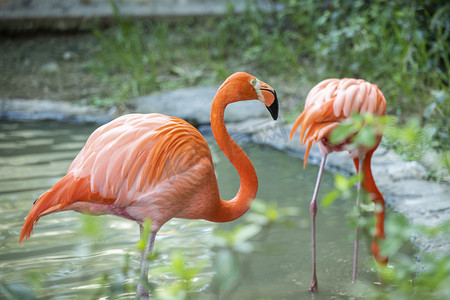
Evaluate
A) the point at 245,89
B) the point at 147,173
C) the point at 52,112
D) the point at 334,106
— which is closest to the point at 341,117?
the point at 334,106

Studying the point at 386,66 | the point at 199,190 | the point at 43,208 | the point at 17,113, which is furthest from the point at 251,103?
the point at 43,208

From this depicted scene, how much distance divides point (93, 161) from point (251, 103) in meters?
2.91

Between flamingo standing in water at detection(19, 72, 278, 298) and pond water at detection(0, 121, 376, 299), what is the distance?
0.18m

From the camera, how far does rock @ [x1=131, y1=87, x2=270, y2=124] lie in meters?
4.73

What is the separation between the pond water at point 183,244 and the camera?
2396 mm

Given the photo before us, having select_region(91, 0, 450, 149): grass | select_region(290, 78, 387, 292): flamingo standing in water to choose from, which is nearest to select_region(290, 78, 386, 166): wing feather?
select_region(290, 78, 387, 292): flamingo standing in water

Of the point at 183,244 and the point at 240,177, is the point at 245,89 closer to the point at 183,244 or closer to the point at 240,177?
the point at 240,177

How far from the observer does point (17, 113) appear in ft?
16.9

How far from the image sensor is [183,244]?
2809mm

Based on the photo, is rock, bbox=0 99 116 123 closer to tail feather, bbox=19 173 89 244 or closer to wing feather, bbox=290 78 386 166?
wing feather, bbox=290 78 386 166

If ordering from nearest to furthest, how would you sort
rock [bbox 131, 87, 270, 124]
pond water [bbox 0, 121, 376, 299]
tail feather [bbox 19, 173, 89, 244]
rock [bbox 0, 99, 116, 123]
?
1. tail feather [bbox 19, 173, 89, 244]
2. pond water [bbox 0, 121, 376, 299]
3. rock [bbox 131, 87, 270, 124]
4. rock [bbox 0, 99, 116, 123]

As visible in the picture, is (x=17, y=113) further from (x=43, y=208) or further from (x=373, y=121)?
(x=373, y=121)

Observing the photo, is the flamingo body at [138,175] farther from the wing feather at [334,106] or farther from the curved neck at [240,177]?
the wing feather at [334,106]

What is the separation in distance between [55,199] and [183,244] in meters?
0.95
